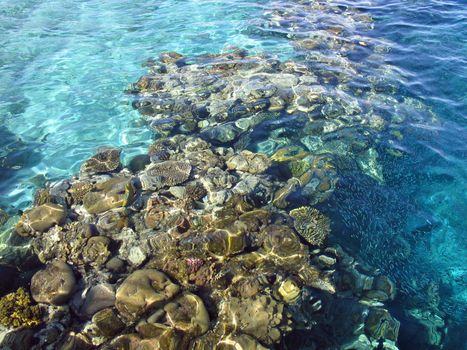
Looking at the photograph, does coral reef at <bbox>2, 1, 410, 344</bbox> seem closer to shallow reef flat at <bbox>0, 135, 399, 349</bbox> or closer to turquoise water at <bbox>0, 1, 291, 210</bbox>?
shallow reef flat at <bbox>0, 135, 399, 349</bbox>

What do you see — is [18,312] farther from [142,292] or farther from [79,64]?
[79,64]

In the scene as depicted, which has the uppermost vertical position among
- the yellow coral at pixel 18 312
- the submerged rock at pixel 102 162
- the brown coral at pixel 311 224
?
the submerged rock at pixel 102 162

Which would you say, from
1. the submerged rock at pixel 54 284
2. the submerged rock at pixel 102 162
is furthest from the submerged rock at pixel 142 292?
the submerged rock at pixel 102 162

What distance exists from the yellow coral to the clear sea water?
324 centimetres

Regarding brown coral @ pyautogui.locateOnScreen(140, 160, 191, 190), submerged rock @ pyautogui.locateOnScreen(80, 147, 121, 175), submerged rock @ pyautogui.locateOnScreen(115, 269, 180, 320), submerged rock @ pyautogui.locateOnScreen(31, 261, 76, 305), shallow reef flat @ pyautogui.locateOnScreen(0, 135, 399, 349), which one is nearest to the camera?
shallow reef flat @ pyautogui.locateOnScreen(0, 135, 399, 349)

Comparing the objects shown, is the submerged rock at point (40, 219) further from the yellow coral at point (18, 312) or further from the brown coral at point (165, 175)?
the brown coral at point (165, 175)

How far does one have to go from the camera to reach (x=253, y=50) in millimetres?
14258

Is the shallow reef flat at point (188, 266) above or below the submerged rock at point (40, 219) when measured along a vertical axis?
below

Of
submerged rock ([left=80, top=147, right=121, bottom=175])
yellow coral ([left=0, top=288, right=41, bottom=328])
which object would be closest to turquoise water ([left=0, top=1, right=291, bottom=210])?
submerged rock ([left=80, top=147, right=121, bottom=175])

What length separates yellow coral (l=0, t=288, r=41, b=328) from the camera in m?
5.25

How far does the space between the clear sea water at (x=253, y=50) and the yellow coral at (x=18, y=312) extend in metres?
3.24

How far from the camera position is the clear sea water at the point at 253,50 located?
6922 millimetres

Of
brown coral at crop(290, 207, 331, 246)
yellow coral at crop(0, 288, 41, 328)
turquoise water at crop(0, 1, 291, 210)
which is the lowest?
brown coral at crop(290, 207, 331, 246)

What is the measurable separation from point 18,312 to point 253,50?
12.4 meters
